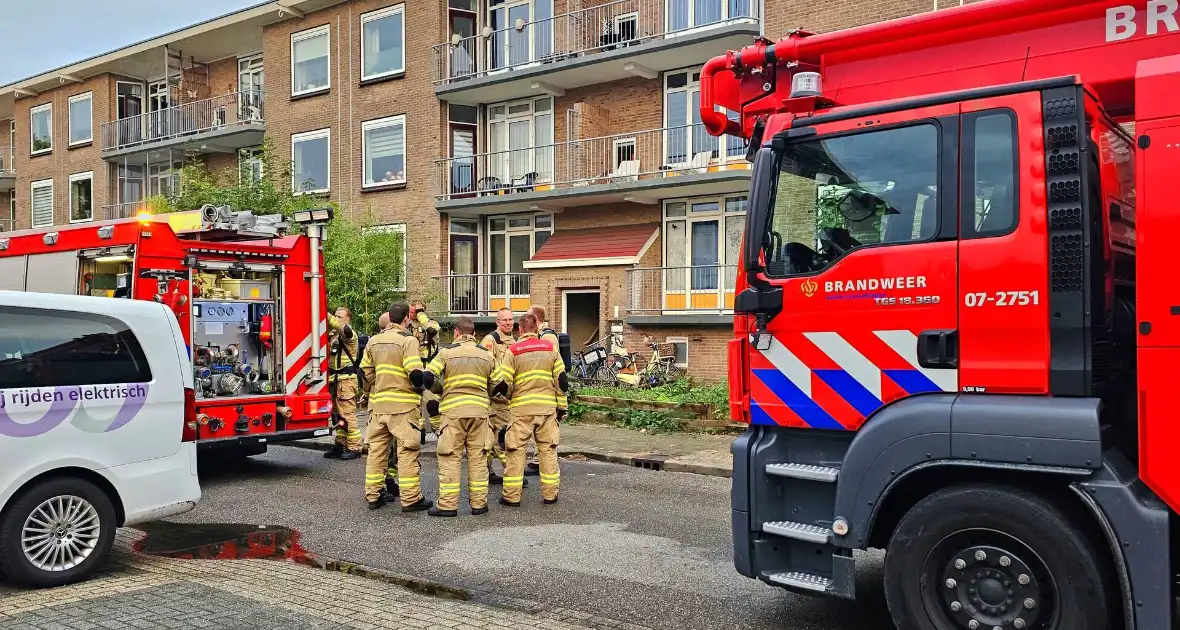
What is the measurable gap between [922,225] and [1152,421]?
123 cm

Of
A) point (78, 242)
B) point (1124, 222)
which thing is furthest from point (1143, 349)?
point (78, 242)

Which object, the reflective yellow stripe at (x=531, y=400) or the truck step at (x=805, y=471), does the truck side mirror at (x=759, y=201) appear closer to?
the truck step at (x=805, y=471)

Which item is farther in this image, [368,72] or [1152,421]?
[368,72]

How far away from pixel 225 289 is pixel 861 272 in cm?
738

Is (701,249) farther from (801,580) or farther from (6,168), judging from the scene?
(6,168)

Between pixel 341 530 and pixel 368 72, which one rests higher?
pixel 368 72

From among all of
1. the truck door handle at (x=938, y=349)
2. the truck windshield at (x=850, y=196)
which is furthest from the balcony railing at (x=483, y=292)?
the truck door handle at (x=938, y=349)

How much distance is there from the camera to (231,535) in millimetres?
7301

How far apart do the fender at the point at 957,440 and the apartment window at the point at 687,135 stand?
13370 mm

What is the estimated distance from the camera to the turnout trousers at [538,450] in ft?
27.2

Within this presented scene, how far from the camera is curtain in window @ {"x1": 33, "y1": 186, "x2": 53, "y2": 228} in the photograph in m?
32.0

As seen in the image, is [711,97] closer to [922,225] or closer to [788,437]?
[922,225]

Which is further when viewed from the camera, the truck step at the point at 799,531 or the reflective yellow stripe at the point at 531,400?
the reflective yellow stripe at the point at 531,400

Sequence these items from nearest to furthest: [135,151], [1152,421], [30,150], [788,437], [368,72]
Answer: [1152,421] < [788,437] < [368,72] < [135,151] < [30,150]
